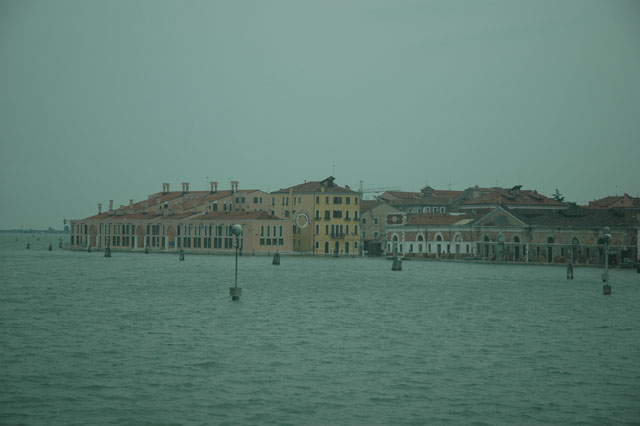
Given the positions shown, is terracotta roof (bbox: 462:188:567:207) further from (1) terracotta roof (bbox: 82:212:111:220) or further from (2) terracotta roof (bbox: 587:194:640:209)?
(1) terracotta roof (bbox: 82:212:111:220)

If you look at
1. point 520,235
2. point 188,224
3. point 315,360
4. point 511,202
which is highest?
point 511,202

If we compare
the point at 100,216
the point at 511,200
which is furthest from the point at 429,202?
the point at 100,216

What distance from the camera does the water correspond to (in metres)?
19.0

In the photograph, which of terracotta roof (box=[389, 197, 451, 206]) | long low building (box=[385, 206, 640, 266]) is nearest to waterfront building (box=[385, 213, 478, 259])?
long low building (box=[385, 206, 640, 266])

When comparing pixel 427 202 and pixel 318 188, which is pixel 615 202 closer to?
pixel 427 202

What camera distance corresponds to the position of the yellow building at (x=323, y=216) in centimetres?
12281

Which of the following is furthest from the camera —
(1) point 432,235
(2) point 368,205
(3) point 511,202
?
(2) point 368,205

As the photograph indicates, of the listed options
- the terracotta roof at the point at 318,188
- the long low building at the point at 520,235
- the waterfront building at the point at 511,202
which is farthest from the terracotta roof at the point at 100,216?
the waterfront building at the point at 511,202

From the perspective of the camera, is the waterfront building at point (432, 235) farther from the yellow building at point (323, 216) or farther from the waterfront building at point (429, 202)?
the waterfront building at point (429, 202)

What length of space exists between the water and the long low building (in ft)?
139

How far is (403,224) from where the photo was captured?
385 ft

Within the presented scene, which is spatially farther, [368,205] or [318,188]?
[368,205]

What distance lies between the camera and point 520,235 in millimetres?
99438

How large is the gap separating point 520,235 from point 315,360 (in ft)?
254
